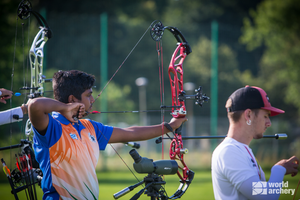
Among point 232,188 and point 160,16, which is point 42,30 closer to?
point 232,188

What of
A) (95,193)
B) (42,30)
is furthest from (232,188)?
(42,30)

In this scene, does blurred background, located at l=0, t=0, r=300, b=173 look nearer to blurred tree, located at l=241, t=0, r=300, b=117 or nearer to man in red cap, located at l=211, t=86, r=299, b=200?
blurred tree, located at l=241, t=0, r=300, b=117

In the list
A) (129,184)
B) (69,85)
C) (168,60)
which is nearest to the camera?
(69,85)

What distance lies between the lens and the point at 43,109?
6.08 ft

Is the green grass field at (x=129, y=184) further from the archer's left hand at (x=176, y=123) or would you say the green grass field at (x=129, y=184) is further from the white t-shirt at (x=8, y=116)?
the archer's left hand at (x=176, y=123)

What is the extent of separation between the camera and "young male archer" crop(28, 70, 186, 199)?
6.36 feet

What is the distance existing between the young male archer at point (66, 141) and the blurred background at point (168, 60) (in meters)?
6.46

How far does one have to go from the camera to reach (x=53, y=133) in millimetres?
2016

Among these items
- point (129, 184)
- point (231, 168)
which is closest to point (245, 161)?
point (231, 168)

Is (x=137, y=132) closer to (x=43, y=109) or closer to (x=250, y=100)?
(x=43, y=109)

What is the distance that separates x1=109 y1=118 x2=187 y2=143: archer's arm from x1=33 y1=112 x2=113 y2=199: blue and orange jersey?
0.34 m

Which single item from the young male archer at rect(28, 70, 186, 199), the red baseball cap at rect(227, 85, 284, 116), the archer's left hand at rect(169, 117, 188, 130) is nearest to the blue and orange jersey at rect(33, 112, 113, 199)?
the young male archer at rect(28, 70, 186, 199)

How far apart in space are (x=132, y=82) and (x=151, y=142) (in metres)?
3.22

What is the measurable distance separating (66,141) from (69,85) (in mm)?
399
